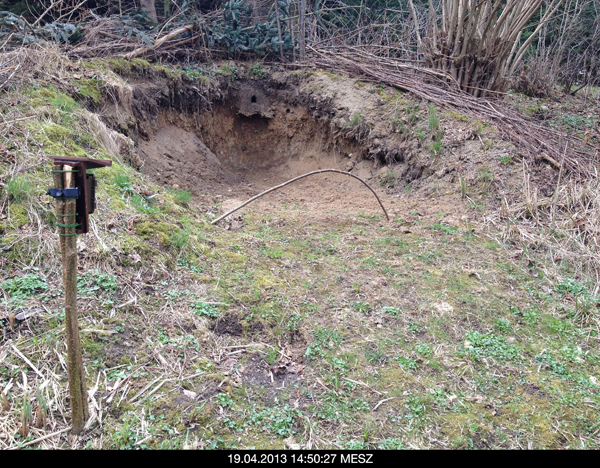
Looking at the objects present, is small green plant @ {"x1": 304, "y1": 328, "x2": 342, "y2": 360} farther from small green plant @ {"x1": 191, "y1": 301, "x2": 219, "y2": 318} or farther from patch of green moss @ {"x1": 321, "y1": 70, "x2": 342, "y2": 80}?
patch of green moss @ {"x1": 321, "y1": 70, "x2": 342, "y2": 80}

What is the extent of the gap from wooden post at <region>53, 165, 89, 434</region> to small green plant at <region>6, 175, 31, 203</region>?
1830 millimetres

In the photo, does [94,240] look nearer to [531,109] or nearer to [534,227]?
[534,227]

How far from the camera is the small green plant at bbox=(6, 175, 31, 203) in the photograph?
3.59m

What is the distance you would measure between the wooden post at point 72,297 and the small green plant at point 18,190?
183cm

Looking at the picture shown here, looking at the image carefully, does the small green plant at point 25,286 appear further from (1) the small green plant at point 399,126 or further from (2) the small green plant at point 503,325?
(1) the small green plant at point 399,126

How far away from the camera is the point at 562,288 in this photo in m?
4.17

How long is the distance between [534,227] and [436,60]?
383 cm

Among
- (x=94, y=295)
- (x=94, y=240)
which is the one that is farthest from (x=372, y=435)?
(x=94, y=240)

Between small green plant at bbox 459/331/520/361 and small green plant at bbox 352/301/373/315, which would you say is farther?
small green plant at bbox 352/301/373/315

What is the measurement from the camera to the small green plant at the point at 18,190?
3.59 meters

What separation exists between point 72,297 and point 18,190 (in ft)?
6.42

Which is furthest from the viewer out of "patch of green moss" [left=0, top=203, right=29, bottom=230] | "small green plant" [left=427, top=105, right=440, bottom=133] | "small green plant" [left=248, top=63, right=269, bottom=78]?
"small green plant" [left=248, top=63, right=269, bottom=78]

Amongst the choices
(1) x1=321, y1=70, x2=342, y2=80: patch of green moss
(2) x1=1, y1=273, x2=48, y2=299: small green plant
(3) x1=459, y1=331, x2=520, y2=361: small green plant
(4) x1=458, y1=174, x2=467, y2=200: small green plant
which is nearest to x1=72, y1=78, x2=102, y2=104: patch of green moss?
(2) x1=1, y1=273, x2=48, y2=299: small green plant

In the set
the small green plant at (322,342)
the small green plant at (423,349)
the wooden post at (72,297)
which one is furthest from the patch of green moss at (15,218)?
the small green plant at (423,349)
